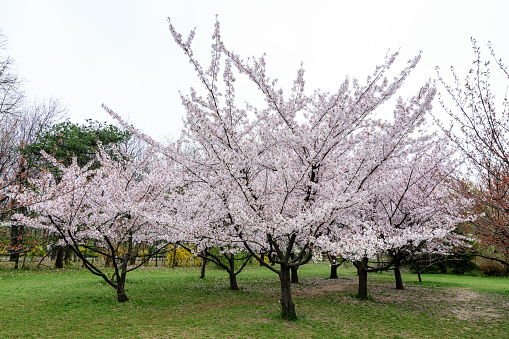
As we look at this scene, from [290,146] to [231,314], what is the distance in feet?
15.4

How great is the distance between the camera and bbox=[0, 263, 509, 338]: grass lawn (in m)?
6.16

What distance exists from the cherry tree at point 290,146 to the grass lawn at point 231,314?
1968mm

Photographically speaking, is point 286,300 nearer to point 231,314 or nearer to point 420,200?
point 231,314

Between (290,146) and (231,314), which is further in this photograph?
(231,314)

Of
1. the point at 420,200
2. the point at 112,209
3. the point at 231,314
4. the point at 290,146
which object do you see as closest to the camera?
the point at 290,146

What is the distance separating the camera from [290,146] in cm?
646

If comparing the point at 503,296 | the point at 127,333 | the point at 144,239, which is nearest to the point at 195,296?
the point at 144,239

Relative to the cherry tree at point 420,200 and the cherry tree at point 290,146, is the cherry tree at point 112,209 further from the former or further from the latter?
the cherry tree at point 420,200

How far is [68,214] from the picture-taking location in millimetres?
7625

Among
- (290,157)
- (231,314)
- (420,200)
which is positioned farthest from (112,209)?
(420,200)

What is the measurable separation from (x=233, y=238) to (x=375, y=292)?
8337 mm

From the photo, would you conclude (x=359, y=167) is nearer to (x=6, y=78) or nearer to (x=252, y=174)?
(x=252, y=174)

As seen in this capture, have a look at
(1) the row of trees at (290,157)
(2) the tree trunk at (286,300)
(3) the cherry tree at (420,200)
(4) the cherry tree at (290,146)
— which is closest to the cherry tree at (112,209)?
(1) the row of trees at (290,157)

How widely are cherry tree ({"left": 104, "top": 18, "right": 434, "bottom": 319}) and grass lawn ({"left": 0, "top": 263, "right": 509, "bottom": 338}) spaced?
1968 millimetres
